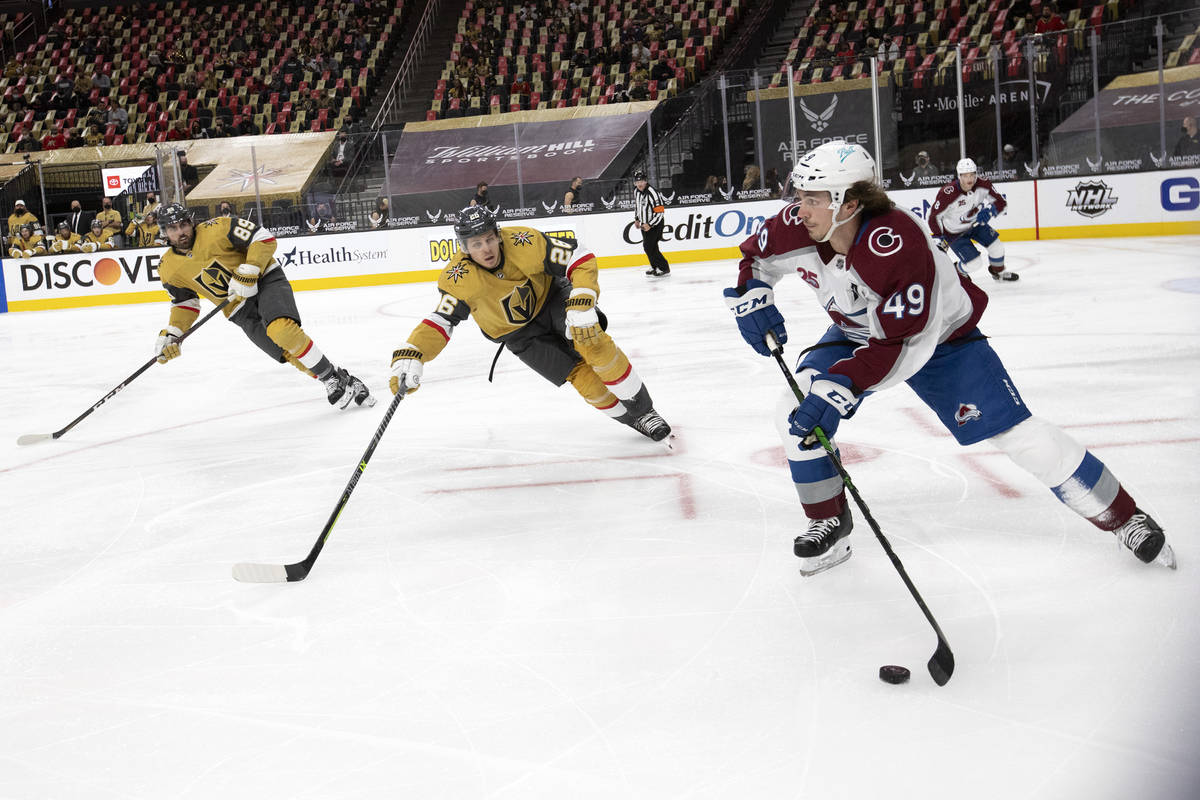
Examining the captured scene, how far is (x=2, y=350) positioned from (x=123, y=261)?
4.11m

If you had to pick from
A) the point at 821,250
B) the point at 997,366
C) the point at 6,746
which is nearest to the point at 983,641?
the point at 997,366

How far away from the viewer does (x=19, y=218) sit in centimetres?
1409

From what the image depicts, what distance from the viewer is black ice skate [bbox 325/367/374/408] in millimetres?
5746

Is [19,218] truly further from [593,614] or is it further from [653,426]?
[593,614]

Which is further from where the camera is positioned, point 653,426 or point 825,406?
point 653,426

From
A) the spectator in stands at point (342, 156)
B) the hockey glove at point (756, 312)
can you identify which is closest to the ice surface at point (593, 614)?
the hockey glove at point (756, 312)

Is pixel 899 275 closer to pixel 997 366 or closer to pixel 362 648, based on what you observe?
pixel 997 366

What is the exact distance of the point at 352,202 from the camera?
1353 centimetres

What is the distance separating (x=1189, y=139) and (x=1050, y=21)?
13.1 ft

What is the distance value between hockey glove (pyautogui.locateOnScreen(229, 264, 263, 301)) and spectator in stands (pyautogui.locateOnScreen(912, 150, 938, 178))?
8836 mm

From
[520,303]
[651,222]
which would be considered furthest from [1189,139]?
[520,303]

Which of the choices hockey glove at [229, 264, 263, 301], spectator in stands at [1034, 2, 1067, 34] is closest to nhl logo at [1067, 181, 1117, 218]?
spectator in stands at [1034, 2, 1067, 34]

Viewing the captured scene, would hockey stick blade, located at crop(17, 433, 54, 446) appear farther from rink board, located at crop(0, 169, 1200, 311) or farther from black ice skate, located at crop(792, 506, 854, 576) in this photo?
rink board, located at crop(0, 169, 1200, 311)

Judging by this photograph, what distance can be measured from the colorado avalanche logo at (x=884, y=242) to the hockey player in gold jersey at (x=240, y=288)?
3819 millimetres
